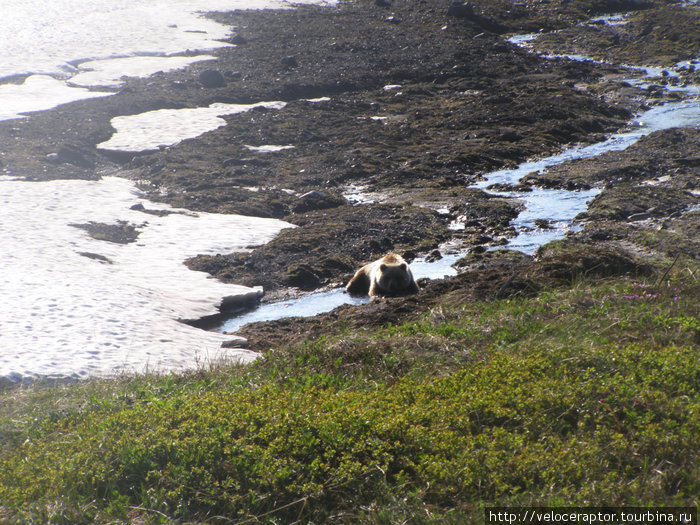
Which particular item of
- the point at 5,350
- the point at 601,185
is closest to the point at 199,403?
the point at 5,350

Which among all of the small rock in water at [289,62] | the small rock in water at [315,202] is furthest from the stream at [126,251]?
the small rock in water at [289,62]

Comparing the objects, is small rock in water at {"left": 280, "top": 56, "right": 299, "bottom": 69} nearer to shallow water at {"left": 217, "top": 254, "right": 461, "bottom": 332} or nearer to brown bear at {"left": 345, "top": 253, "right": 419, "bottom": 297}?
shallow water at {"left": 217, "top": 254, "right": 461, "bottom": 332}

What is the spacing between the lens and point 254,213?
1555 centimetres

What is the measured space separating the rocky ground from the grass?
9.83 feet

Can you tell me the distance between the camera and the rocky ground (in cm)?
1226

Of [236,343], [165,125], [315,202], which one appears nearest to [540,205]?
[315,202]

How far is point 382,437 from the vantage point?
15.3 ft

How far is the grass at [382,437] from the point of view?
4.12m

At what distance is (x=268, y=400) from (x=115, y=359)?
122 inches

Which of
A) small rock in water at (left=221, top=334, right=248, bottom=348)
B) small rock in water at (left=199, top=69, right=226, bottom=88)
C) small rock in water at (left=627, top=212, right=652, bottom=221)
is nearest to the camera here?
small rock in water at (left=221, top=334, right=248, bottom=348)

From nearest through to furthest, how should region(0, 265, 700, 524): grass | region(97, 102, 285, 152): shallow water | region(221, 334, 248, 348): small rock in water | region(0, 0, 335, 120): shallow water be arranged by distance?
1. region(0, 265, 700, 524): grass
2. region(221, 334, 248, 348): small rock in water
3. region(97, 102, 285, 152): shallow water
4. region(0, 0, 335, 120): shallow water

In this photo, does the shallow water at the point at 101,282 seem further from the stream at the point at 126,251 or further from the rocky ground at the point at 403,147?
the rocky ground at the point at 403,147

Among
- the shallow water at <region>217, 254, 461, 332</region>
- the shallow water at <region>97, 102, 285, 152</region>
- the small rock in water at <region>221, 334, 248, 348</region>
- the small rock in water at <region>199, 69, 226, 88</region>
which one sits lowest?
the shallow water at <region>217, 254, 461, 332</region>

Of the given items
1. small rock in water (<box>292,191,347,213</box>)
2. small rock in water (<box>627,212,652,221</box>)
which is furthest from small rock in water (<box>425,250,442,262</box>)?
→ small rock in water (<box>627,212,652,221</box>)
